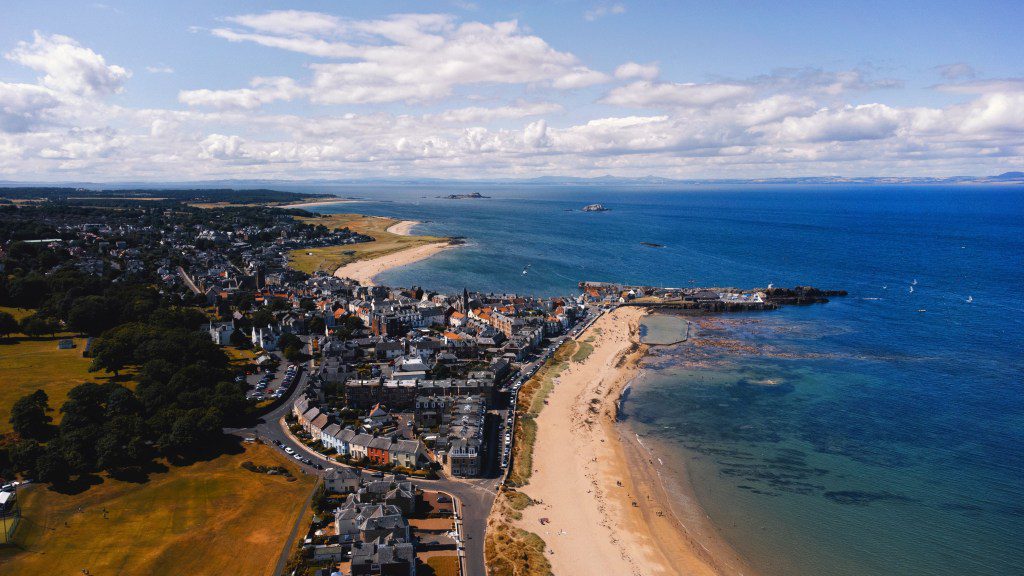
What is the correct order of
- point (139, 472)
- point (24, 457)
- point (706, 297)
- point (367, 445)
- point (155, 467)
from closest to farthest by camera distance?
point (24, 457) → point (139, 472) → point (155, 467) → point (367, 445) → point (706, 297)

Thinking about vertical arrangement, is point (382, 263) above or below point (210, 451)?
above

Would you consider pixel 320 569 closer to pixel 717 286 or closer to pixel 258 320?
pixel 258 320

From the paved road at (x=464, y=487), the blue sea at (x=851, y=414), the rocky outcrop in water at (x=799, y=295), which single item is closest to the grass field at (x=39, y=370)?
the paved road at (x=464, y=487)

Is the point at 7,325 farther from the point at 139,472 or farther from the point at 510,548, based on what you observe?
the point at 510,548

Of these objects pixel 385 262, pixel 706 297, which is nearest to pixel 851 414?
pixel 706 297

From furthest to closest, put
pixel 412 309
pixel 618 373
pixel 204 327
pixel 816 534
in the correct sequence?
pixel 412 309
pixel 204 327
pixel 618 373
pixel 816 534

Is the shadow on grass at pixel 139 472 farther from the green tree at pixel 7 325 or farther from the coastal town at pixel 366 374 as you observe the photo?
the green tree at pixel 7 325

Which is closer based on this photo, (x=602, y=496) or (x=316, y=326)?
(x=602, y=496)

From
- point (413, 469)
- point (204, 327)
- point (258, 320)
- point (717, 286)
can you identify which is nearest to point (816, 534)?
point (413, 469)
